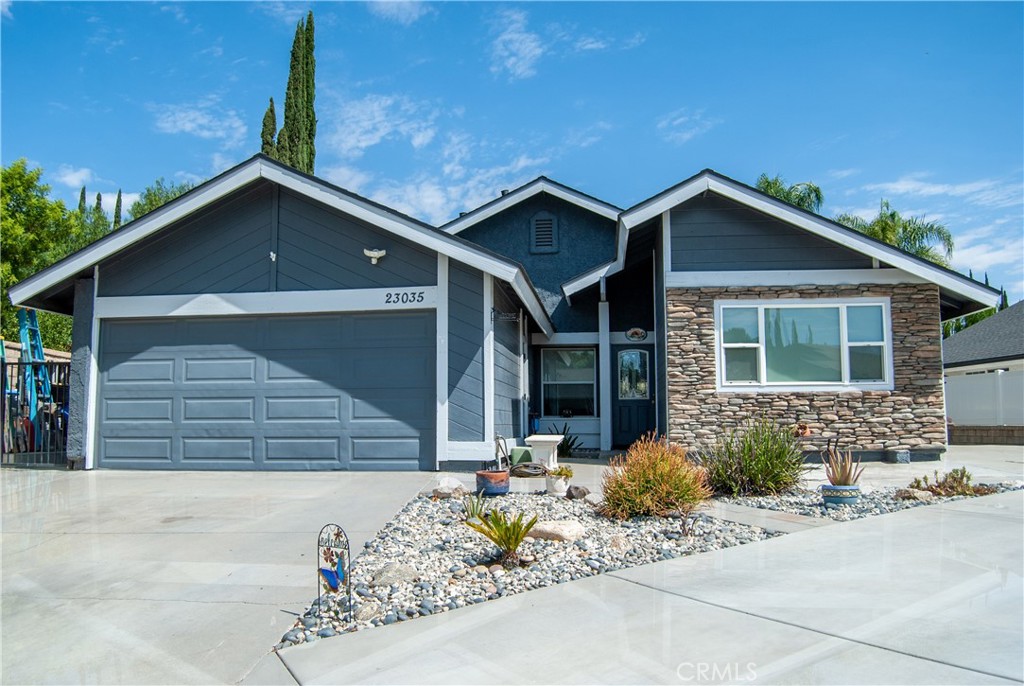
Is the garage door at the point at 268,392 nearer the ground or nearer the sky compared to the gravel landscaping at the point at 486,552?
nearer the sky

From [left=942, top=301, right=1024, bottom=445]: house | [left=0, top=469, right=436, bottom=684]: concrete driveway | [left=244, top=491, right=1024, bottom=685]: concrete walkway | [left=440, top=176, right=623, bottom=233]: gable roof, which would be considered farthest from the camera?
[left=942, top=301, right=1024, bottom=445]: house

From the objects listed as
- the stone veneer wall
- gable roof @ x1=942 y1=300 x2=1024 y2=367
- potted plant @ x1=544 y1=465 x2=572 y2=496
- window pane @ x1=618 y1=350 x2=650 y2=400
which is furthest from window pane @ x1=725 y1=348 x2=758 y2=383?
gable roof @ x1=942 y1=300 x2=1024 y2=367

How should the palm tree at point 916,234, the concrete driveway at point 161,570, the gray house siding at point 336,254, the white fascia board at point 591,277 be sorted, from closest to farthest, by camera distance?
1. the concrete driveway at point 161,570
2. the gray house siding at point 336,254
3. the white fascia board at point 591,277
4. the palm tree at point 916,234

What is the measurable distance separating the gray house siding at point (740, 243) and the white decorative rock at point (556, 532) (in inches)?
268

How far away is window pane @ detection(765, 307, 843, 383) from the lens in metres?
11.5

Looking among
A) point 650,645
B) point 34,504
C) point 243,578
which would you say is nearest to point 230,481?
point 34,504

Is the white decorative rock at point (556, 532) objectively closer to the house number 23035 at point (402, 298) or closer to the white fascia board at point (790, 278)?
the house number 23035 at point (402, 298)

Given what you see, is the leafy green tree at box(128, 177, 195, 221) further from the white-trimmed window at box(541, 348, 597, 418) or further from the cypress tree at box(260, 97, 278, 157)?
the white-trimmed window at box(541, 348, 597, 418)

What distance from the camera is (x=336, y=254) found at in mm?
10719

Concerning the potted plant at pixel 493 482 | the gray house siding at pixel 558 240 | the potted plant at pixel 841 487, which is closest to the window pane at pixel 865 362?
the potted plant at pixel 841 487

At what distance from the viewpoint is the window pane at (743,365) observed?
1157cm

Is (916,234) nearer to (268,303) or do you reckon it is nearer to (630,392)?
(630,392)

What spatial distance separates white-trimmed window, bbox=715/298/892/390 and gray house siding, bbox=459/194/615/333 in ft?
17.6

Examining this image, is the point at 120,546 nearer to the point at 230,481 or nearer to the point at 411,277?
the point at 230,481
